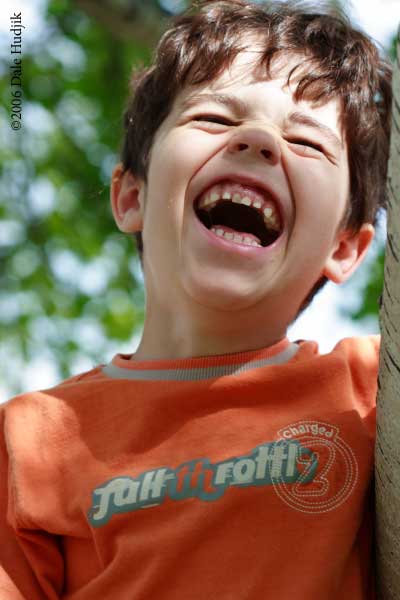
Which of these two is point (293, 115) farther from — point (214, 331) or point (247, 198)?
point (214, 331)

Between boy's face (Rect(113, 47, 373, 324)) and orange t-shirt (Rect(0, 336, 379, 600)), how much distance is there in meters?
0.21

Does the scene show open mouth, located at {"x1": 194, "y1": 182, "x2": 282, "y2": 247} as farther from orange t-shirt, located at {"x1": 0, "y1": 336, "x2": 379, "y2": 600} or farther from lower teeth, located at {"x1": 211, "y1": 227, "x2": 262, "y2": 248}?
orange t-shirt, located at {"x1": 0, "y1": 336, "x2": 379, "y2": 600}

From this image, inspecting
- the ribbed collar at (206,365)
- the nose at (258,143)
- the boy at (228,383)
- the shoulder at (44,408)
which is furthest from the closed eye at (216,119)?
the shoulder at (44,408)

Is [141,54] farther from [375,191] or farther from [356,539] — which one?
[356,539]

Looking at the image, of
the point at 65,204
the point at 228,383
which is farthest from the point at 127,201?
the point at 65,204

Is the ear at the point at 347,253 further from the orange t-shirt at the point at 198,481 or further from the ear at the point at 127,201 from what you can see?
the ear at the point at 127,201

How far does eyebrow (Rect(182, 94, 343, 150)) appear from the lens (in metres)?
2.54

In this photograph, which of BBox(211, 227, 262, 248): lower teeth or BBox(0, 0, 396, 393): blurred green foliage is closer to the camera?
BBox(211, 227, 262, 248): lower teeth

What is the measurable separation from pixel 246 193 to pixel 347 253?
0.49m

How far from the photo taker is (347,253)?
281 centimetres

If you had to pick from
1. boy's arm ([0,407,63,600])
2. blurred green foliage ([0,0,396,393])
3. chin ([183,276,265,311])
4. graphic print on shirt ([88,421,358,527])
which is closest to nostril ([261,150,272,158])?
chin ([183,276,265,311])

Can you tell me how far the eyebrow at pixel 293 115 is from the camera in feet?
8.32

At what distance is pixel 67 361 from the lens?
7918 mm

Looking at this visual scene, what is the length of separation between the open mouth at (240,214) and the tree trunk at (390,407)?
79 cm
